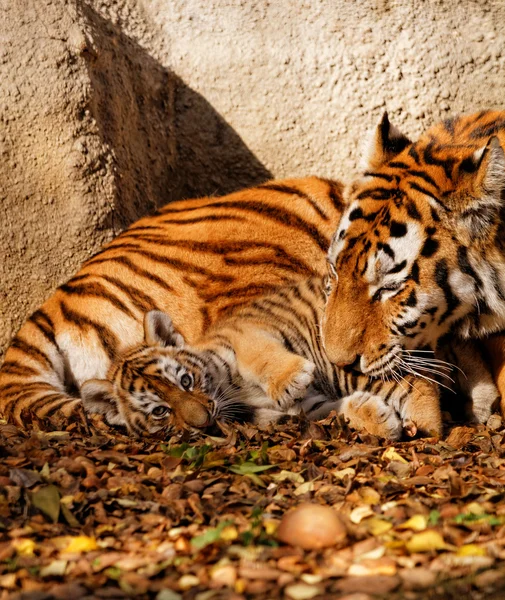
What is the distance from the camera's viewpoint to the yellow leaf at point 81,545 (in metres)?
2.36

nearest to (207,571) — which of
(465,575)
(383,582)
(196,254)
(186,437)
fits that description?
(383,582)

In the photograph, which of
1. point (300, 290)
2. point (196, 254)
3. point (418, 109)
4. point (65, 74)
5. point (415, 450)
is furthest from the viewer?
point (418, 109)

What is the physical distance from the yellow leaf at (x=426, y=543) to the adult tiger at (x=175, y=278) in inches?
80.9

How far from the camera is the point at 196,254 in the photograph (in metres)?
4.38

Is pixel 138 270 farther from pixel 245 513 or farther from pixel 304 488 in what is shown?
pixel 245 513

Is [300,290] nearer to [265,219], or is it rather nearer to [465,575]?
[265,219]

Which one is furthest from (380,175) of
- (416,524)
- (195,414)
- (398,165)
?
(416,524)

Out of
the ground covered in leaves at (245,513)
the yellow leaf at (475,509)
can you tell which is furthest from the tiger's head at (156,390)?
the yellow leaf at (475,509)

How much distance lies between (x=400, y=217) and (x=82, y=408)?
1662mm

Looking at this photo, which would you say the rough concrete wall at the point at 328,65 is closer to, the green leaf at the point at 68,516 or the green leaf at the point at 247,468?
the green leaf at the point at 247,468

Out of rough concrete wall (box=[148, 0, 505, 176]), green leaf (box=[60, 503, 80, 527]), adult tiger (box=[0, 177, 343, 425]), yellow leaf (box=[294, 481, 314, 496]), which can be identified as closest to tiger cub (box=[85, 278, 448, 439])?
adult tiger (box=[0, 177, 343, 425])

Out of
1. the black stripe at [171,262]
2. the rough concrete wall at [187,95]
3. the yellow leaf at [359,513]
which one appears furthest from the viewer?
the rough concrete wall at [187,95]

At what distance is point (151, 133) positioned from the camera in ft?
17.7

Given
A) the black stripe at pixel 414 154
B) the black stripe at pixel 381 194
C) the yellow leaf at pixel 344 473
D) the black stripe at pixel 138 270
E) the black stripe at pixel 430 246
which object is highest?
the black stripe at pixel 414 154
